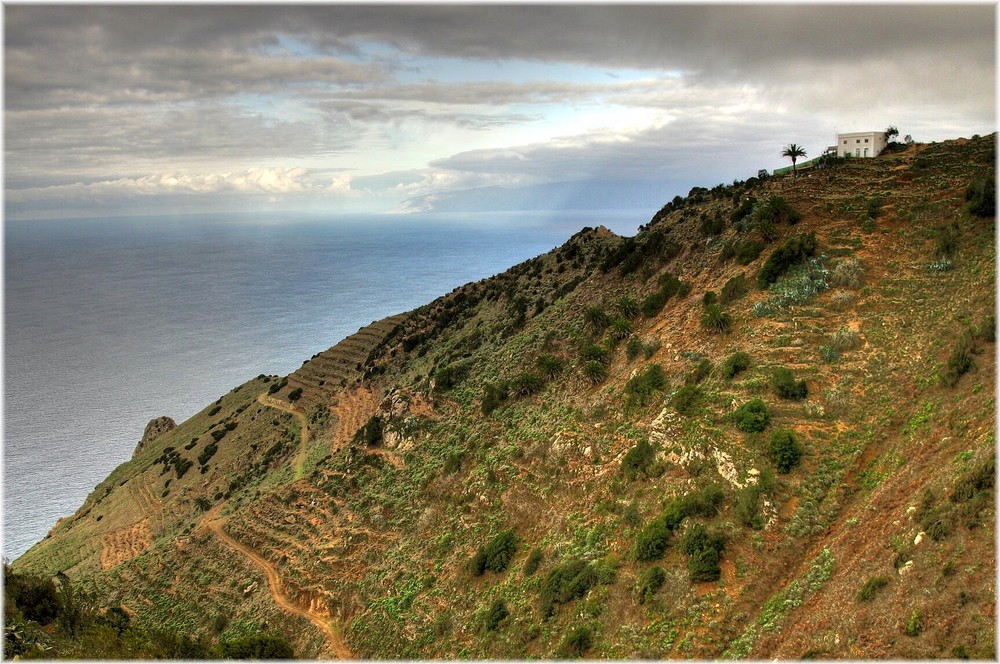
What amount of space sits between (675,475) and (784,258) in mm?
14302

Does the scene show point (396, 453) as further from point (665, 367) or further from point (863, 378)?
point (863, 378)

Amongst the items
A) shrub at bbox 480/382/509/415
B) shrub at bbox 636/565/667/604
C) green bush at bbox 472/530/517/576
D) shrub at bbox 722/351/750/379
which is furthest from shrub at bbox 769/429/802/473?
shrub at bbox 480/382/509/415

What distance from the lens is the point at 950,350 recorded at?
24.2 m

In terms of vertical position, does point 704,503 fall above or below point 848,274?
below

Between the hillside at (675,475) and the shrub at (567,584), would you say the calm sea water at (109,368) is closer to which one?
the hillside at (675,475)

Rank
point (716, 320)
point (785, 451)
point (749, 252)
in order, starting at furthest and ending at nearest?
point (749, 252) < point (716, 320) < point (785, 451)

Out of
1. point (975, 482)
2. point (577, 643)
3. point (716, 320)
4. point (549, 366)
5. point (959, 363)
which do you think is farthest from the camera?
point (549, 366)

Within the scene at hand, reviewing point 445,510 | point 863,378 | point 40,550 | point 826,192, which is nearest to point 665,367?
point 863,378

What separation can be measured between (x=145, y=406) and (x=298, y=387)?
65.9 meters

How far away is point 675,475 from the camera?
25656 millimetres

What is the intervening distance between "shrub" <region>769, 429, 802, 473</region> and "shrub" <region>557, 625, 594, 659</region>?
9247mm

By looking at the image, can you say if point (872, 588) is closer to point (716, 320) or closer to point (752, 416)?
point (752, 416)

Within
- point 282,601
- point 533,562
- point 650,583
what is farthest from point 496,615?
point 282,601

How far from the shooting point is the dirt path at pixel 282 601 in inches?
1197
